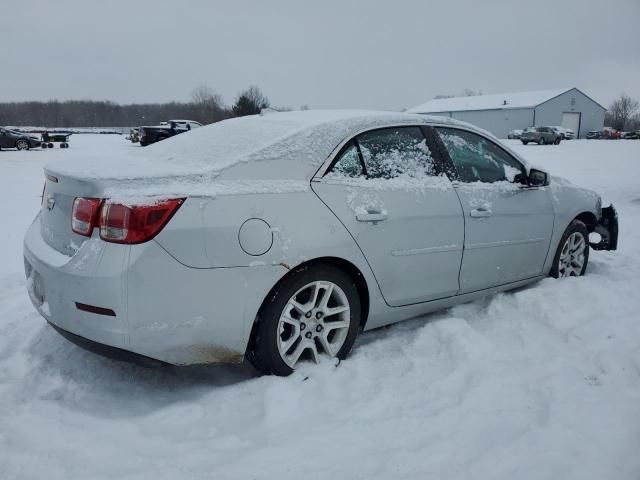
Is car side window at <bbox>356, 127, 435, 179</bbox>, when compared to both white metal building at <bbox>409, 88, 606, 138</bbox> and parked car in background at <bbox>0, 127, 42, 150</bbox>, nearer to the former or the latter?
parked car in background at <bbox>0, 127, 42, 150</bbox>

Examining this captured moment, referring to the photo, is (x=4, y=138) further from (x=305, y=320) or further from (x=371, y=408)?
(x=371, y=408)

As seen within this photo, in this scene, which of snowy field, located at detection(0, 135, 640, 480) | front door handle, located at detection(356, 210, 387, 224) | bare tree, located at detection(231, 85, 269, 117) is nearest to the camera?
snowy field, located at detection(0, 135, 640, 480)

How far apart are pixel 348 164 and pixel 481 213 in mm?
1113

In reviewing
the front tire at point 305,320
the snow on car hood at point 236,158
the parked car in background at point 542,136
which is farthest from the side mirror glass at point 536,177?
the parked car in background at point 542,136

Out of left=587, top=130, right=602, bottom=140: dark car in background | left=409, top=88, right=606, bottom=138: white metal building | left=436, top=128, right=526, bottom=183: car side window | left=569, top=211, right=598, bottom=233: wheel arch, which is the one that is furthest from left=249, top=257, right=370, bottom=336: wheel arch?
left=587, top=130, right=602, bottom=140: dark car in background

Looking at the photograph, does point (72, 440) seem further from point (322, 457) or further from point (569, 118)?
point (569, 118)

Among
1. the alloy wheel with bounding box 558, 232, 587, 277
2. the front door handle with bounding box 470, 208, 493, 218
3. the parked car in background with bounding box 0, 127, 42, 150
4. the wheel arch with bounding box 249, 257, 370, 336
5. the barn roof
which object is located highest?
the barn roof

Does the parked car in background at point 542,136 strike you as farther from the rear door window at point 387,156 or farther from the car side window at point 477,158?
the rear door window at point 387,156

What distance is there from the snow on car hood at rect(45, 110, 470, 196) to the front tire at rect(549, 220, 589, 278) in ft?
6.46

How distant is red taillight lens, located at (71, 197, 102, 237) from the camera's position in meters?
2.40

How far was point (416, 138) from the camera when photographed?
342 centimetres

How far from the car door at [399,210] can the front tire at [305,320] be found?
0.85 feet

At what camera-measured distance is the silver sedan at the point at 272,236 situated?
2373 millimetres

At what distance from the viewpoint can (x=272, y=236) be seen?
2.60 metres
